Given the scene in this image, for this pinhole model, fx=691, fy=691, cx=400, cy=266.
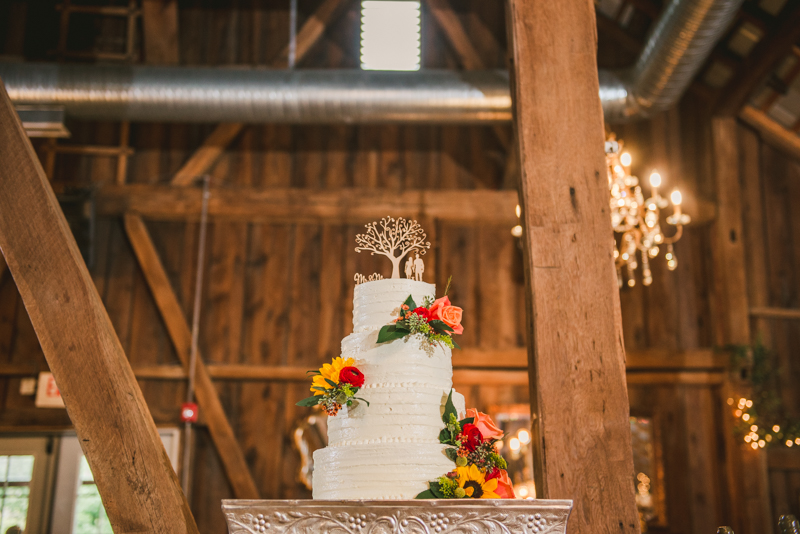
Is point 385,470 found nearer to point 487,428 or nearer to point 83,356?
point 487,428

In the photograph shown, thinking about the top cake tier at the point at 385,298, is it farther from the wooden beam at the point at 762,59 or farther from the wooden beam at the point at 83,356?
the wooden beam at the point at 762,59

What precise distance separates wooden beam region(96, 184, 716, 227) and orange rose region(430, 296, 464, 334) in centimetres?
497

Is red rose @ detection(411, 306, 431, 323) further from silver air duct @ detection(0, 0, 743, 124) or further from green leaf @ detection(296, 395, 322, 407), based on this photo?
silver air duct @ detection(0, 0, 743, 124)

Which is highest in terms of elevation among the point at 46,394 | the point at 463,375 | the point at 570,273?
the point at 463,375

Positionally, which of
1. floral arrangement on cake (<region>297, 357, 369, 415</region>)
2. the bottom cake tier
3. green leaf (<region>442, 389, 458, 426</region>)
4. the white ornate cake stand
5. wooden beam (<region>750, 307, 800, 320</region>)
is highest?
wooden beam (<region>750, 307, 800, 320</region>)

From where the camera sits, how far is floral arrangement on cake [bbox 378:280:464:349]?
2312 mm

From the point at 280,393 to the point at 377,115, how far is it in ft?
9.58

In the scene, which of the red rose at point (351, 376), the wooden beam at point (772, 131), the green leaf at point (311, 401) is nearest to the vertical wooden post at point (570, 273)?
the red rose at point (351, 376)

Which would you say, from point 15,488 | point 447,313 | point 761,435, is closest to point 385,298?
point 447,313

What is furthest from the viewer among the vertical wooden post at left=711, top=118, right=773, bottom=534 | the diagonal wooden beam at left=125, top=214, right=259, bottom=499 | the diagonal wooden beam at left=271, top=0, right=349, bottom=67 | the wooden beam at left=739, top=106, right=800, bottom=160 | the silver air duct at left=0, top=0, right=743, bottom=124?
the diagonal wooden beam at left=271, top=0, right=349, bottom=67

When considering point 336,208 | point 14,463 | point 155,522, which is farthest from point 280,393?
point 155,522

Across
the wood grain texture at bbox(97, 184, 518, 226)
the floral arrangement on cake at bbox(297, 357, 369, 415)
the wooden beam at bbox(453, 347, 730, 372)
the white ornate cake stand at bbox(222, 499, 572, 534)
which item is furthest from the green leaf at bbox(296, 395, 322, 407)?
the wood grain texture at bbox(97, 184, 518, 226)

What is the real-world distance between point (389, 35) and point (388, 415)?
6.29m

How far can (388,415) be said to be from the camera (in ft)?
7.53
